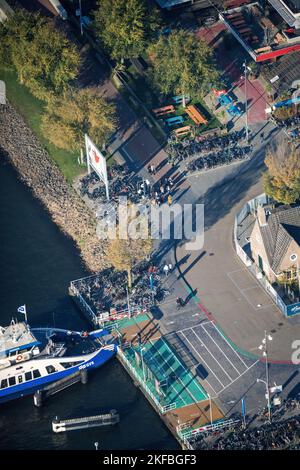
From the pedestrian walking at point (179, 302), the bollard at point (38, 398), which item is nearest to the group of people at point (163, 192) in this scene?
the pedestrian walking at point (179, 302)

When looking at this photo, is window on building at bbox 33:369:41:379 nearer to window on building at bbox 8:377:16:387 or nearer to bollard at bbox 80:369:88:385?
window on building at bbox 8:377:16:387

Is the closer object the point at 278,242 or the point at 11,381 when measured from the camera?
the point at 11,381

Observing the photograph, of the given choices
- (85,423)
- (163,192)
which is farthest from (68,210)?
(85,423)

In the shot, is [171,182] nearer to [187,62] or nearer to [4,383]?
[187,62]

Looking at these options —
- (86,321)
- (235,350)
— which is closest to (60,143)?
(86,321)

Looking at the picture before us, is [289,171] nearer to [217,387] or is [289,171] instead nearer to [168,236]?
[168,236]

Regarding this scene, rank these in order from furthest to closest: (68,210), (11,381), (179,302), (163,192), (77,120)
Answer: (77,120)
(68,210)
(163,192)
(179,302)
(11,381)

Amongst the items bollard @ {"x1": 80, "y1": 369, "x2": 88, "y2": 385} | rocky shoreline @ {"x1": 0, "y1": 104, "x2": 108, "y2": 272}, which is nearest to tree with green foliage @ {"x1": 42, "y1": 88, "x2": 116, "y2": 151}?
rocky shoreline @ {"x1": 0, "y1": 104, "x2": 108, "y2": 272}
